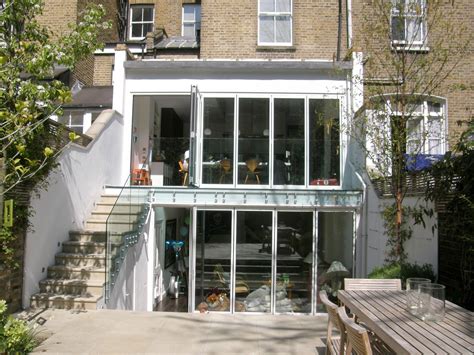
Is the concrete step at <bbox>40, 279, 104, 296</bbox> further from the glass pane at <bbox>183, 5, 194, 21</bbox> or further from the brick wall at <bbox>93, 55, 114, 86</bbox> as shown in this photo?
the glass pane at <bbox>183, 5, 194, 21</bbox>

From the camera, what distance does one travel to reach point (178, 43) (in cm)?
1758

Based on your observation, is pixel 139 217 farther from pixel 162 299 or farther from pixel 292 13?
pixel 292 13

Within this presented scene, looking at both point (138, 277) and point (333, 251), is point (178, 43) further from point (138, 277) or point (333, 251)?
point (333, 251)

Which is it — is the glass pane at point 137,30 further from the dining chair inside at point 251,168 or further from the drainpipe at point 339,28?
the dining chair inside at point 251,168

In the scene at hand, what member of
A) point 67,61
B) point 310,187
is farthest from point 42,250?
point 310,187

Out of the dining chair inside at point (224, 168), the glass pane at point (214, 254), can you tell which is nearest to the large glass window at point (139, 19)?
the dining chair inside at point (224, 168)

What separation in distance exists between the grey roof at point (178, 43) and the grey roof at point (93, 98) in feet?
8.57

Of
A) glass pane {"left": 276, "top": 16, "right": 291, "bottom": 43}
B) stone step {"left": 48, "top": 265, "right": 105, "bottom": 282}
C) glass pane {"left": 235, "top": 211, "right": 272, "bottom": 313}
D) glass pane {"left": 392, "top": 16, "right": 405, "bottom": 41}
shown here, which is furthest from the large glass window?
glass pane {"left": 392, "top": 16, "right": 405, "bottom": 41}

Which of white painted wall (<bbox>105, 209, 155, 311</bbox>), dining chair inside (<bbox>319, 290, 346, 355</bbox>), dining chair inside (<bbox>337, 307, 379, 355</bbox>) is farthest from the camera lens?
white painted wall (<bbox>105, 209, 155, 311</bbox>)

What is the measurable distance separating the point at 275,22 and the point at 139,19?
8.18 m

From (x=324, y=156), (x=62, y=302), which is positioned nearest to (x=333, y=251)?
(x=324, y=156)

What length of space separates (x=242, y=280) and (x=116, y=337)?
20.6 feet

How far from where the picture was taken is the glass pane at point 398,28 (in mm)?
7750

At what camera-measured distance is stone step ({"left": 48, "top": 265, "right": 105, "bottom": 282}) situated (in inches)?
342
